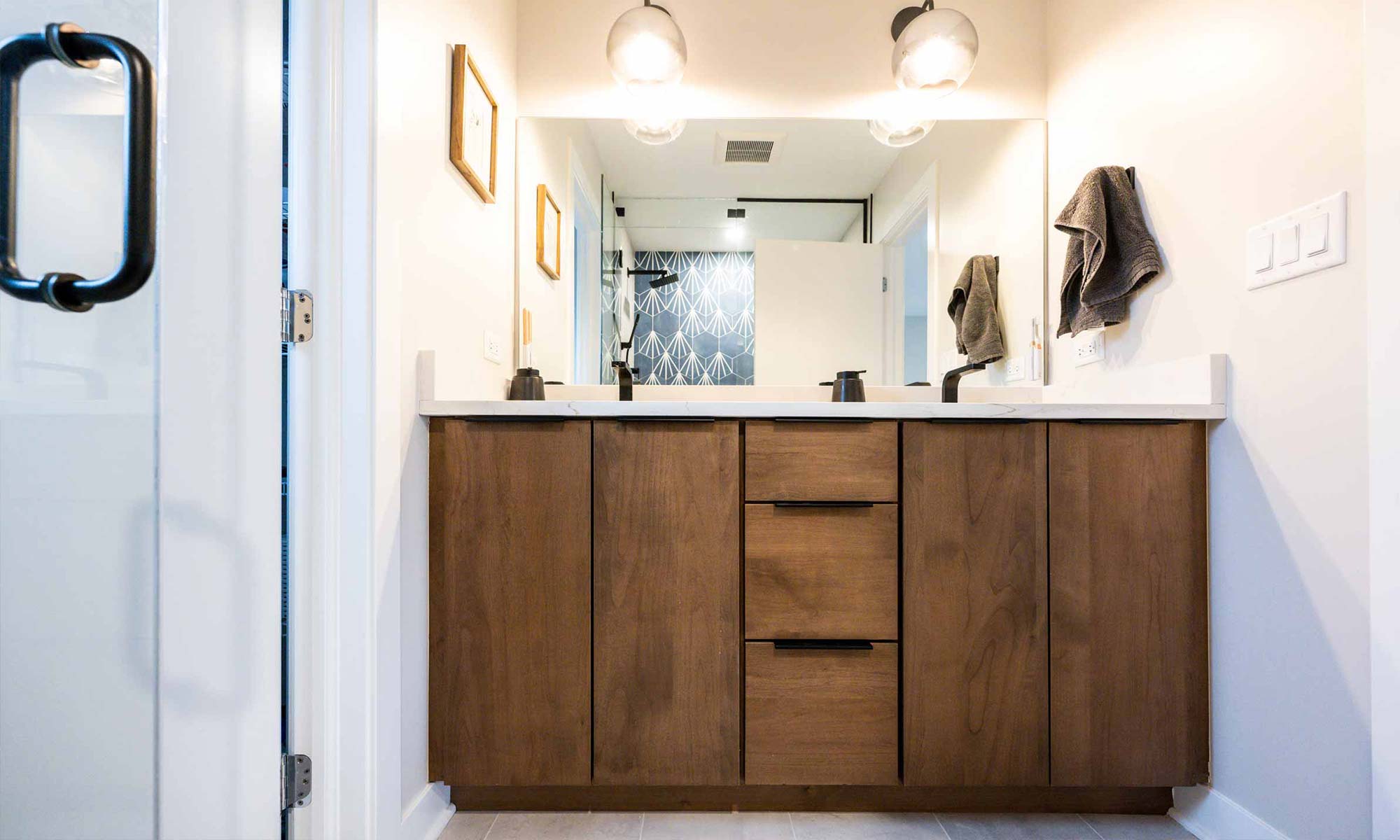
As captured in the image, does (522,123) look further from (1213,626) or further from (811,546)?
(1213,626)

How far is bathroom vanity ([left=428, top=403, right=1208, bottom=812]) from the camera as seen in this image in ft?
4.50

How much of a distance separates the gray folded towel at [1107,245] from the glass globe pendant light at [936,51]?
541mm

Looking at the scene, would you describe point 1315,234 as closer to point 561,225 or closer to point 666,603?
point 666,603

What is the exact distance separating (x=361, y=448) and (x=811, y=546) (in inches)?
34.7

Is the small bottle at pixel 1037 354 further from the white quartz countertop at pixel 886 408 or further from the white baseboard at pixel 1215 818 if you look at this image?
the white baseboard at pixel 1215 818

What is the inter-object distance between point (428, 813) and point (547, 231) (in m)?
1.56

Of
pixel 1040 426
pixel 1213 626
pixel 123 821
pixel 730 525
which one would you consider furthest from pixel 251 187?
pixel 1213 626

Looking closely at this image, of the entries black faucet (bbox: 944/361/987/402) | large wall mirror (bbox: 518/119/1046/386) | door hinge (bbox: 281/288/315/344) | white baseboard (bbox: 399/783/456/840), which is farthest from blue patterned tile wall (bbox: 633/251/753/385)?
white baseboard (bbox: 399/783/456/840)

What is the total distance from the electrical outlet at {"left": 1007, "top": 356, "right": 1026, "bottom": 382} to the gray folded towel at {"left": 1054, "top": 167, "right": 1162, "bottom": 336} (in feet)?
1.11

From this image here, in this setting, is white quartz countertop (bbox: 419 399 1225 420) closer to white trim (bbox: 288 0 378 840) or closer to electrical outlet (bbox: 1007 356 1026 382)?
white trim (bbox: 288 0 378 840)

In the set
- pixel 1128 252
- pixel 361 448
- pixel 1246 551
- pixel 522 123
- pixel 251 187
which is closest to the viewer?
pixel 251 187

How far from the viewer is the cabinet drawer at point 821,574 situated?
139 cm

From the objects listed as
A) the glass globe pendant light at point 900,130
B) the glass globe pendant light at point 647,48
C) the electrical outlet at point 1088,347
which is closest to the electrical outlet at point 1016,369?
the electrical outlet at point 1088,347

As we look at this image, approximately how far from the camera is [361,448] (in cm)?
118
